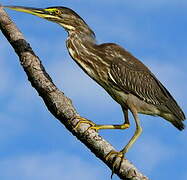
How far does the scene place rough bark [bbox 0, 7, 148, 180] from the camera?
375cm

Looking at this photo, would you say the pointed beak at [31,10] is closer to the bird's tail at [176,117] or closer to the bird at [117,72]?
the bird at [117,72]

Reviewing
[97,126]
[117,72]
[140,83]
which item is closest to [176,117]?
[140,83]

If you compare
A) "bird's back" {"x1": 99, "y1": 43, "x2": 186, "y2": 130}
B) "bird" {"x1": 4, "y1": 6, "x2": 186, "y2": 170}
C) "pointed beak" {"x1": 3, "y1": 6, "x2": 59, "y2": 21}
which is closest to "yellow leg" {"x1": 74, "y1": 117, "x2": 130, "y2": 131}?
"bird" {"x1": 4, "y1": 6, "x2": 186, "y2": 170}

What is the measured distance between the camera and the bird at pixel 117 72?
207 inches

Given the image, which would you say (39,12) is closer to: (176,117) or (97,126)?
(97,126)

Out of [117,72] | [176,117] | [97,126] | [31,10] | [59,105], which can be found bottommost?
[59,105]

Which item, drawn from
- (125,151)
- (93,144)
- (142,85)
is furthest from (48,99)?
(142,85)

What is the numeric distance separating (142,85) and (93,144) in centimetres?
211

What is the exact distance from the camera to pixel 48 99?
13.1ft

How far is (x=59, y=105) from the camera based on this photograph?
13.0ft

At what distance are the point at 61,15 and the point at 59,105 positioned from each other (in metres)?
1.70

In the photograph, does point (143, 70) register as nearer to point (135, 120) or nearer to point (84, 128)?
point (135, 120)

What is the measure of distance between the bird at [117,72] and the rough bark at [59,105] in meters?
0.88

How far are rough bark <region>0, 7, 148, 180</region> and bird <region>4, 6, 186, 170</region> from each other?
0.88 meters
